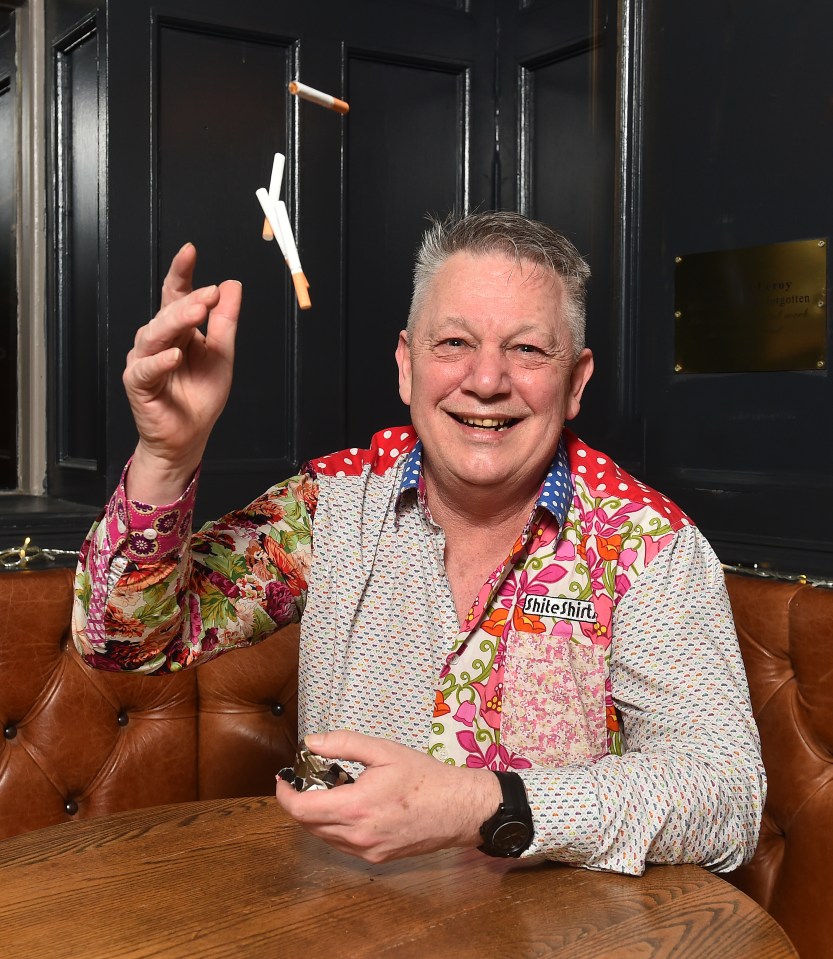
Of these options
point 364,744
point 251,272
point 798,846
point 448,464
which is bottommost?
point 798,846

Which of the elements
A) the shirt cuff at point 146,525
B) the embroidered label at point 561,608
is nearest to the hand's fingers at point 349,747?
the shirt cuff at point 146,525

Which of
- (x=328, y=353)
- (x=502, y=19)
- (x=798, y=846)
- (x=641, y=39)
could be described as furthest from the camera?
(x=502, y=19)

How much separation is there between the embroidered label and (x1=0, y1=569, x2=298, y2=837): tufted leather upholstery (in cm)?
68

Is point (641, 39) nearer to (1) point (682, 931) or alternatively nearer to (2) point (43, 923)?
(1) point (682, 931)

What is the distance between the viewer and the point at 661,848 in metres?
1.25

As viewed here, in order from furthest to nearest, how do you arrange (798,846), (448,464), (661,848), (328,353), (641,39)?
(328,353), (641,39), (798,846), (448,464), (661,848)

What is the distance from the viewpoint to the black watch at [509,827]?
1.17 metres

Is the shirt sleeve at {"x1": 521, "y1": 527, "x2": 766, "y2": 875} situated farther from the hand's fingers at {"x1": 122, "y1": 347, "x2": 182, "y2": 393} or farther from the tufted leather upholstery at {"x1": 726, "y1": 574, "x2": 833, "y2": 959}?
the hand's fingers at {"x1": 122, "y1": 347, "x2": 182, "y2": 393}

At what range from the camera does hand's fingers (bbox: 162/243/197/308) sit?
1.23 meters

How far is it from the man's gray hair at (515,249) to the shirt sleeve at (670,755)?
15.6 inches

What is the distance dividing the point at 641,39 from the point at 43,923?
84.5 inches

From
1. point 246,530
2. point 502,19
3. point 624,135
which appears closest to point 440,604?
point 246,530

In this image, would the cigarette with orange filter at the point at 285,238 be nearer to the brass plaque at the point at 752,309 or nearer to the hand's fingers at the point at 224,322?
the hand's fingers at the point at 224,322

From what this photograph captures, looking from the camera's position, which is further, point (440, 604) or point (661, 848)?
point (440, 604)
